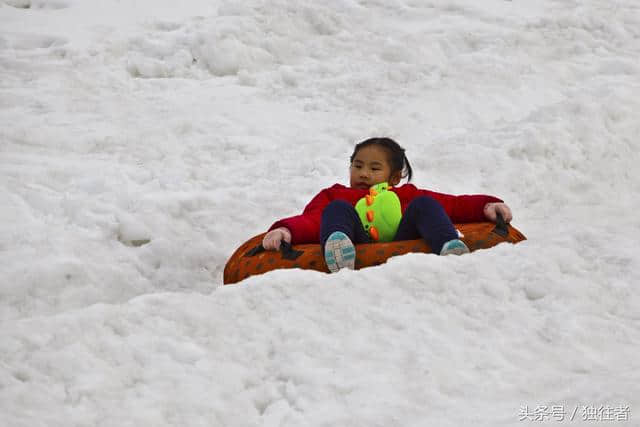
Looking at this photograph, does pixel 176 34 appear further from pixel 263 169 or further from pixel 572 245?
pixel 572 245

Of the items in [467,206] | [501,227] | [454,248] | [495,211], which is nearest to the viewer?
[454,248]

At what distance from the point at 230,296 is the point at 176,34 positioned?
4.62m

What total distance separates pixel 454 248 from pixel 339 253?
477 mm

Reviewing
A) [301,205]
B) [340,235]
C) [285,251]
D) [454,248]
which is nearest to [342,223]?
[340,235]

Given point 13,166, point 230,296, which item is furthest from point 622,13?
point 230,296

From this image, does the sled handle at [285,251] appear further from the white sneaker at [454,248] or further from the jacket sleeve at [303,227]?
the white sneaker at [454,248]

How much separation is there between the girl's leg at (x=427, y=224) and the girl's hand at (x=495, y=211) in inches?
16.2

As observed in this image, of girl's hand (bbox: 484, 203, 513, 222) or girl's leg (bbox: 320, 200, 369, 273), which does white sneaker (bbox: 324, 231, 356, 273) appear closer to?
girl's leg (bbox: 320, 200, 369, 273)

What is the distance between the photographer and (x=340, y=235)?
3.20m

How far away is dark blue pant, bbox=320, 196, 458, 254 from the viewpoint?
325 centimetres

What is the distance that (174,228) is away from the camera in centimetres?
410

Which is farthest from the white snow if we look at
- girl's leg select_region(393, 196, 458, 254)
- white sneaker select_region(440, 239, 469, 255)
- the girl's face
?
the girl's face

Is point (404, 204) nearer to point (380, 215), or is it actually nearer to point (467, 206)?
point (380, 215)

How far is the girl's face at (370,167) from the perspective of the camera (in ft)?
13.1
